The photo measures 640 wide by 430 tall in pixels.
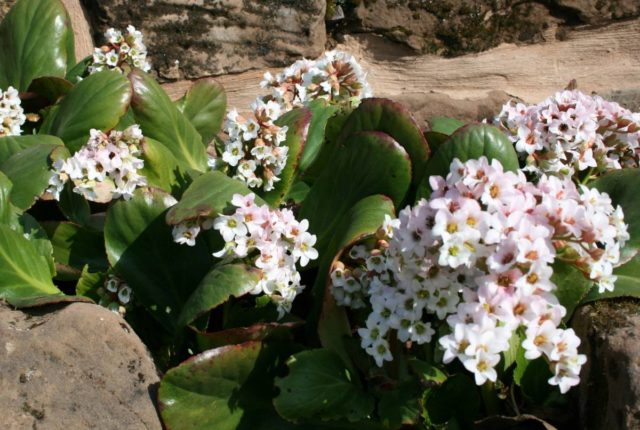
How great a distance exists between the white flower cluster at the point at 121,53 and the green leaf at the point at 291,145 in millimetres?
840

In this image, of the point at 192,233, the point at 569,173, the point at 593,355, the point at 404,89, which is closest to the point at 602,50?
the point at 404,89

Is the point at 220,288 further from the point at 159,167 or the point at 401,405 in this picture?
the point at 159,167

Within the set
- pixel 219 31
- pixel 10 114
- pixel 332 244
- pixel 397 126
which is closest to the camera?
pixel 332 244

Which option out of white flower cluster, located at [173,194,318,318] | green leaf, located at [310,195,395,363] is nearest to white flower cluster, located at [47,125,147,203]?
white flower cluster, located at [173,194,318,318]

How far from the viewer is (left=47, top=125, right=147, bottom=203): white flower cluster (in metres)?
2.32

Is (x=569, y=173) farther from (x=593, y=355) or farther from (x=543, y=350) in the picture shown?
(x=543, y=350)

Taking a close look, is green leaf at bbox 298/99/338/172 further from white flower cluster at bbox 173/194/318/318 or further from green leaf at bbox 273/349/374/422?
green leaf at bbox 273/349/374/422

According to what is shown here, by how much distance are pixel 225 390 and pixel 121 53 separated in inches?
67.9

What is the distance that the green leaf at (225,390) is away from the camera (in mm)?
1948

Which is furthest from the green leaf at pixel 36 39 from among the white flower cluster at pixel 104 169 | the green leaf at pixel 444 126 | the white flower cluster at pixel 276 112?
the green leaf at pixel 444 126

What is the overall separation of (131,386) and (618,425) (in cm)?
116

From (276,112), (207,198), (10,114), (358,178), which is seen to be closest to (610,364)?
(358,178)

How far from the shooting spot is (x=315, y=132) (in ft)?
9.26

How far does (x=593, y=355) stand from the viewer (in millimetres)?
2010
